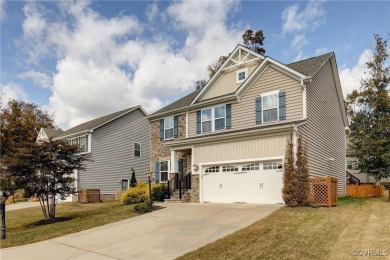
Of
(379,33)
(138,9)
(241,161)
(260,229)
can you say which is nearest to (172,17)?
(138,9)

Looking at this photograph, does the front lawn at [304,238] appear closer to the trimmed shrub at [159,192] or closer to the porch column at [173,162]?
the trimmed shrub at [159,192]

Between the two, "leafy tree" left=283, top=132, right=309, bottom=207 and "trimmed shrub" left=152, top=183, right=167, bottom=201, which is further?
"trimmed shrub" left=152, top=183, right=167, bottom=201

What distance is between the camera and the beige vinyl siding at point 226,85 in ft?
62.5

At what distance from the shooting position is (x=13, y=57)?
18.0m

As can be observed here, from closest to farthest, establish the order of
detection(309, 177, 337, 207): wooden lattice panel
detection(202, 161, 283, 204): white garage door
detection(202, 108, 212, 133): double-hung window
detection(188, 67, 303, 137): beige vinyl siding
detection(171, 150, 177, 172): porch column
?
detection(309, 177, 337, 207): wooden lattice panel → detection(202, 161, 283, 204): white garage door → detection(188, 67, 303, 137): beige vinyl siding → detection(202, 108, 212, 133): double-hung window → detection(171, 150, 177, 172): porch column

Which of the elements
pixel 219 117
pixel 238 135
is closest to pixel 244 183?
pixel 238 135

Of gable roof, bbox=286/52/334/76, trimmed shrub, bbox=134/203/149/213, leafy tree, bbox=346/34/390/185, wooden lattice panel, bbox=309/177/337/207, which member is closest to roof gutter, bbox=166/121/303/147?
wooden lattice panel, bbox=309/177/337/207

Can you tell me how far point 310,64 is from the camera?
17250 mm

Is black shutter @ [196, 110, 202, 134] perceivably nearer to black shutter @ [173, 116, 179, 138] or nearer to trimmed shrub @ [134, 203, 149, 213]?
black shutter @ [173, 116, 179, 138]

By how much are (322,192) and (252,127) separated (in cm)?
473

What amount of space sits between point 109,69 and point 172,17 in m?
6.51

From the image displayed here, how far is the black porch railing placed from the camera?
18.6 meters

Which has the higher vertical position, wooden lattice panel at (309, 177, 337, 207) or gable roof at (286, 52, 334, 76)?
gable roof at (286, 52, 334, 76)

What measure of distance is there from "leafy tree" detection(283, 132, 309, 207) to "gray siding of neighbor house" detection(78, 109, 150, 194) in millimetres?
16988
